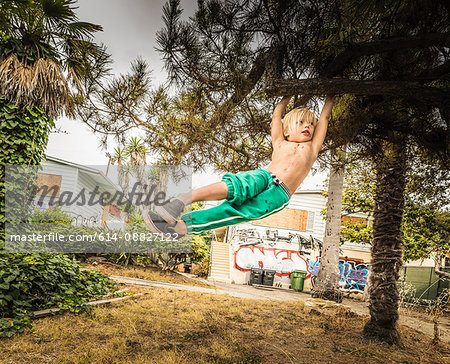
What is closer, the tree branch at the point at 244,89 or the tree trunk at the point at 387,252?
the tree branch at the point at 244,89

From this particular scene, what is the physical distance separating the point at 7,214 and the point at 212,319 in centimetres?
430

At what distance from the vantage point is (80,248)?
10.5 m

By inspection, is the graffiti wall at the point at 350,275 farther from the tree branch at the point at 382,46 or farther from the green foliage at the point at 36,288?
the tree branch at the point at 382,46

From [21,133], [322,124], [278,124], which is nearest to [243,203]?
[278,124]

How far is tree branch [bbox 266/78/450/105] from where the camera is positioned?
2.39 meters

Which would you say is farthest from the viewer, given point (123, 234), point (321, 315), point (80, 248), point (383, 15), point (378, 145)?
point (123, 234)

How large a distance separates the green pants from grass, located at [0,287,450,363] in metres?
2.08

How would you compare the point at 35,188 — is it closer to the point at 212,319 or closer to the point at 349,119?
Answer: the point at 212,319

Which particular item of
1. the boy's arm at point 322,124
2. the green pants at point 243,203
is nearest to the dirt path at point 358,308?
the boy's arm at point 322,124

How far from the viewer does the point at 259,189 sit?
2443mm

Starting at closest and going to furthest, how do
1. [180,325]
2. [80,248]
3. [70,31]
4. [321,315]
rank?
[180,325] < [70,31] < [321,315] < [80,248]

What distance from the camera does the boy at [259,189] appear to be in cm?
217

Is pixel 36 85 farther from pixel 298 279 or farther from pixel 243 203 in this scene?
pixel 298 279

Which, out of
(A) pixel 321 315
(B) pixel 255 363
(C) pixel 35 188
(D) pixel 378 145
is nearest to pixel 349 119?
(D) pixel 378 145
